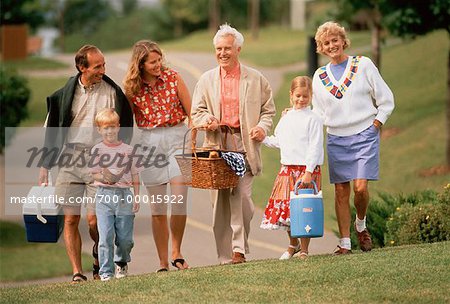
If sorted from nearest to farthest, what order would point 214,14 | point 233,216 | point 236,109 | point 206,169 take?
1. point 206,169
2. point 236,109
3. point 233,216
4. point 214,14

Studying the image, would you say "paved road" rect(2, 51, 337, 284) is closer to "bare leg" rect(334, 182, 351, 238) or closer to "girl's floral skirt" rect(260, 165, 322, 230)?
"girl's floral skirt" rect(260, 165, 322, 230)

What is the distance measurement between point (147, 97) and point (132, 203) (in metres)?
1.02

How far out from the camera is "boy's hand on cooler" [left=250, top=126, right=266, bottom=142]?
Answer: 11.4m

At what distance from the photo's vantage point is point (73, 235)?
Answer: 37.8 feet

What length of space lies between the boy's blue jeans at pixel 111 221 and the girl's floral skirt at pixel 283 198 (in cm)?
126

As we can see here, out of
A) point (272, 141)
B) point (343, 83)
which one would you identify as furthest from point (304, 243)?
point (343, 83)

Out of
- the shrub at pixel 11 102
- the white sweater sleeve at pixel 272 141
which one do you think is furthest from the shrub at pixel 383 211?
the shrub at pixel 11 102

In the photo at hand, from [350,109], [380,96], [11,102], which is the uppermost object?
[11,102]

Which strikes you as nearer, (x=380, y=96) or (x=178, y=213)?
(x=380, y=96)

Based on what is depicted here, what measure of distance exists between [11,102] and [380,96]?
13784 millimetres

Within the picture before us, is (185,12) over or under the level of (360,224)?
over

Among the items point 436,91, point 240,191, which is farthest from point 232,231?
point 436,91

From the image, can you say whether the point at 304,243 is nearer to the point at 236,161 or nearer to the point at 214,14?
the point at 236,161

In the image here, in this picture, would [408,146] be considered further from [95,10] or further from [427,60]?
[95,10]
